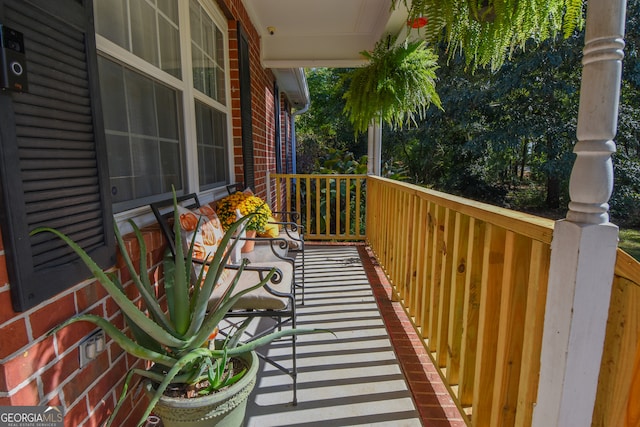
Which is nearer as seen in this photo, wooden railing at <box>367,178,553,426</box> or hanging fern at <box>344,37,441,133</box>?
wooden railing at <box>367,178,553,426</box>

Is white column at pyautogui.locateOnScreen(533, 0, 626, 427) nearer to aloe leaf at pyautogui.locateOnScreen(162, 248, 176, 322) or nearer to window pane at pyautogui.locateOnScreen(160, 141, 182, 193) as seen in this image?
aloe leaf at pyautogui.locateOnScreen(162, 248, 176, 322)

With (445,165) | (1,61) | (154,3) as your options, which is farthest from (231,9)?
(445,165)

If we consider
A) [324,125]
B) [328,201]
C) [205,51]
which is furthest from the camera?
[324,125]

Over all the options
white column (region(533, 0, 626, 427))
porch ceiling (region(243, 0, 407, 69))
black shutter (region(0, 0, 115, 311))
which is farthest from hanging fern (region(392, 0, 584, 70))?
porch ceiling (region(243, 0, 407, 69))

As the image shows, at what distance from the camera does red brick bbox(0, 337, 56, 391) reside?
836 mm

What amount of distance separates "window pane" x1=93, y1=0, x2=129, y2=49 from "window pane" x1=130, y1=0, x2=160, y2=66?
0.20 feet

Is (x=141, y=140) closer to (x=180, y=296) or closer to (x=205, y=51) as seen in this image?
(x=180, y=296)

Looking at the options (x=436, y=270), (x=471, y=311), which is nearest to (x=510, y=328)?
(x=471, y=311)

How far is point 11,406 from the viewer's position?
0.86 metres

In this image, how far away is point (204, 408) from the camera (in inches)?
45.7

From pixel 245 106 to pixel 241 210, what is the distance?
3.89 feet

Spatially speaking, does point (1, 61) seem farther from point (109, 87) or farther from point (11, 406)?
point (11, 406)

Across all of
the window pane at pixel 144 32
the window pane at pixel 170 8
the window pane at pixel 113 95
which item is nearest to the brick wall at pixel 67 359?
the window pane at pixel 113 95

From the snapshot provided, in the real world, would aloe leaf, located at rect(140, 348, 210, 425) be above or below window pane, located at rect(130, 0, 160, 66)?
below
